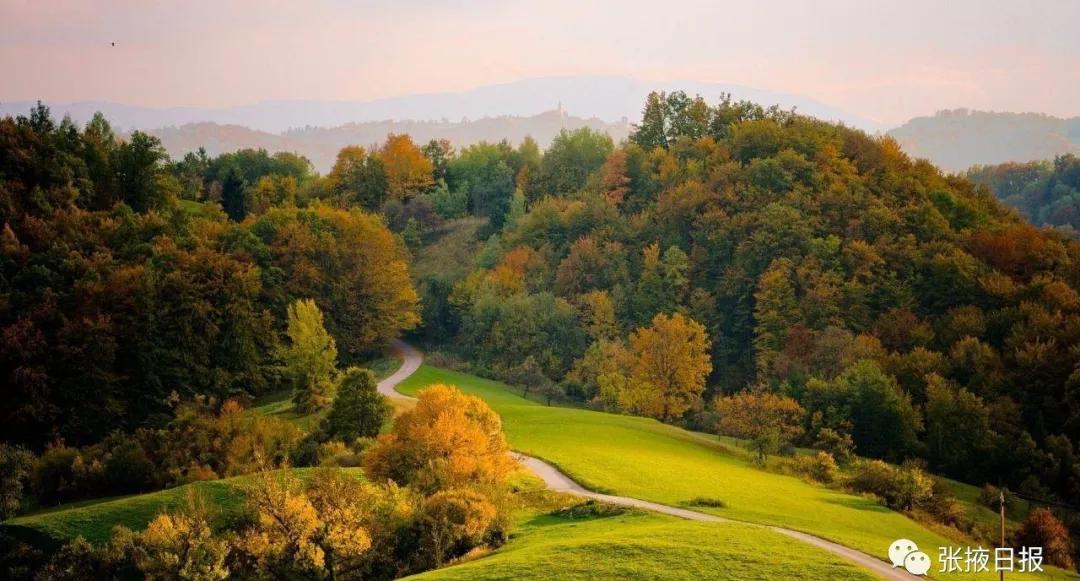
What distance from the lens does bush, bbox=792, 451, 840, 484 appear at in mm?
46781

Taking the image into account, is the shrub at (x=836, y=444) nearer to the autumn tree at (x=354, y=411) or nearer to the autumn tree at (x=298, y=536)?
the autumn tree at (x=354, y=411)

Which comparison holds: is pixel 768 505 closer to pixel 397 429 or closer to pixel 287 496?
pixel 397 429

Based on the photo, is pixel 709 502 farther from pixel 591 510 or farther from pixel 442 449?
pixel 442 449

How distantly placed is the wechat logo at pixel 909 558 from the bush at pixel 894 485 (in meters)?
15.3

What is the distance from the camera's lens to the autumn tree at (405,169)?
119688 mm

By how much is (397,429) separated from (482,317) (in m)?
48.2

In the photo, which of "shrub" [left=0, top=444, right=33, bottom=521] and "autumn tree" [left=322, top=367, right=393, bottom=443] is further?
"autumn tree" [left=322, top=367, right=393, bottom=443]

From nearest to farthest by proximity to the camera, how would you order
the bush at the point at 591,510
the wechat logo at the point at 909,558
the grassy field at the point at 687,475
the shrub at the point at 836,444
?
1. the wechat logo at the point at 909,558
2. the bush at the point at 591,510
3. the grassy field at the point at 687,475
4. the shrub at the point at 836,444

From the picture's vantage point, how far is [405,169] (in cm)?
12150

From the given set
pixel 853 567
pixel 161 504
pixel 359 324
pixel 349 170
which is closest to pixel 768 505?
pixel 853 567

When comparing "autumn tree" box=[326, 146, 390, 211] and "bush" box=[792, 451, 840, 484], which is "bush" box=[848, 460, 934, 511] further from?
"autumn tree" box=[326, 146, 390, 211]

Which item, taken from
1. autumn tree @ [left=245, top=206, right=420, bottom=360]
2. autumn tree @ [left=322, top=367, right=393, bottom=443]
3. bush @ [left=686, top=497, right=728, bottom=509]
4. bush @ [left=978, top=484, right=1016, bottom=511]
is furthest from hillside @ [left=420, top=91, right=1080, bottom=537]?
autumn tree @ [left=322, top=367, right=393, bottom=443]

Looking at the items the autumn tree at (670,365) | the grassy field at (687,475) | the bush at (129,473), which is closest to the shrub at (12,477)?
the bush at (129,473)

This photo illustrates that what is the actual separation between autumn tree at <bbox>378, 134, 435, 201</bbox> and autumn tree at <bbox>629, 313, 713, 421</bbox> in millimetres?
57217
